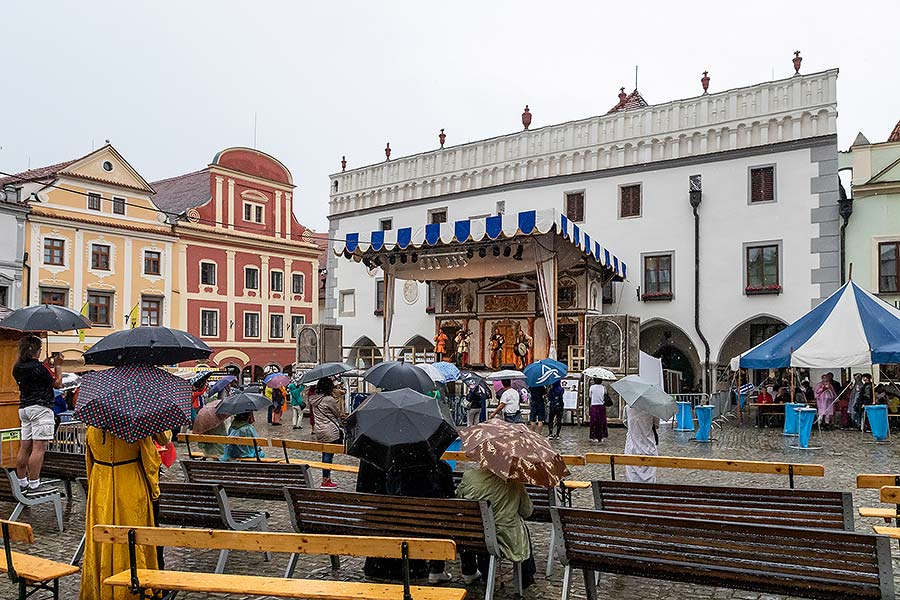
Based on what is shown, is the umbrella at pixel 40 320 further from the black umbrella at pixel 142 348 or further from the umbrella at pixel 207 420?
the black umbrella at pixel 142 348

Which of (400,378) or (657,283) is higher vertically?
(657,283)

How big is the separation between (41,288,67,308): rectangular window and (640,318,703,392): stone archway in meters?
23.8

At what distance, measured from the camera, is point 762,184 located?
23.0 meters

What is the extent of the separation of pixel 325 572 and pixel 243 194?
33754 mm

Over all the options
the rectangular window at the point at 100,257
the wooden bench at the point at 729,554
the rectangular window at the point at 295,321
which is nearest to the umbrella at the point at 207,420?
the wooden bench at the point at 729,554

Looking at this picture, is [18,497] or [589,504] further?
[589,504]

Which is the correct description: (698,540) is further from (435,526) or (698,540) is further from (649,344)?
(649,344)

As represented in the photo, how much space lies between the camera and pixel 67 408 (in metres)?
17.4

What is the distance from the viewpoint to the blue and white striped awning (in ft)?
66.7

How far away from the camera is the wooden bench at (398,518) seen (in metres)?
4.98

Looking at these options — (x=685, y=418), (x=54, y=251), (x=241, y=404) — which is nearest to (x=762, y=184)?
(x=685, y=418)

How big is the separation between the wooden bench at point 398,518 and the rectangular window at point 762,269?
19.7 m

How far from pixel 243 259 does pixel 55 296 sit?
913cm

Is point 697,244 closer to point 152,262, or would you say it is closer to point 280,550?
point 280,550
